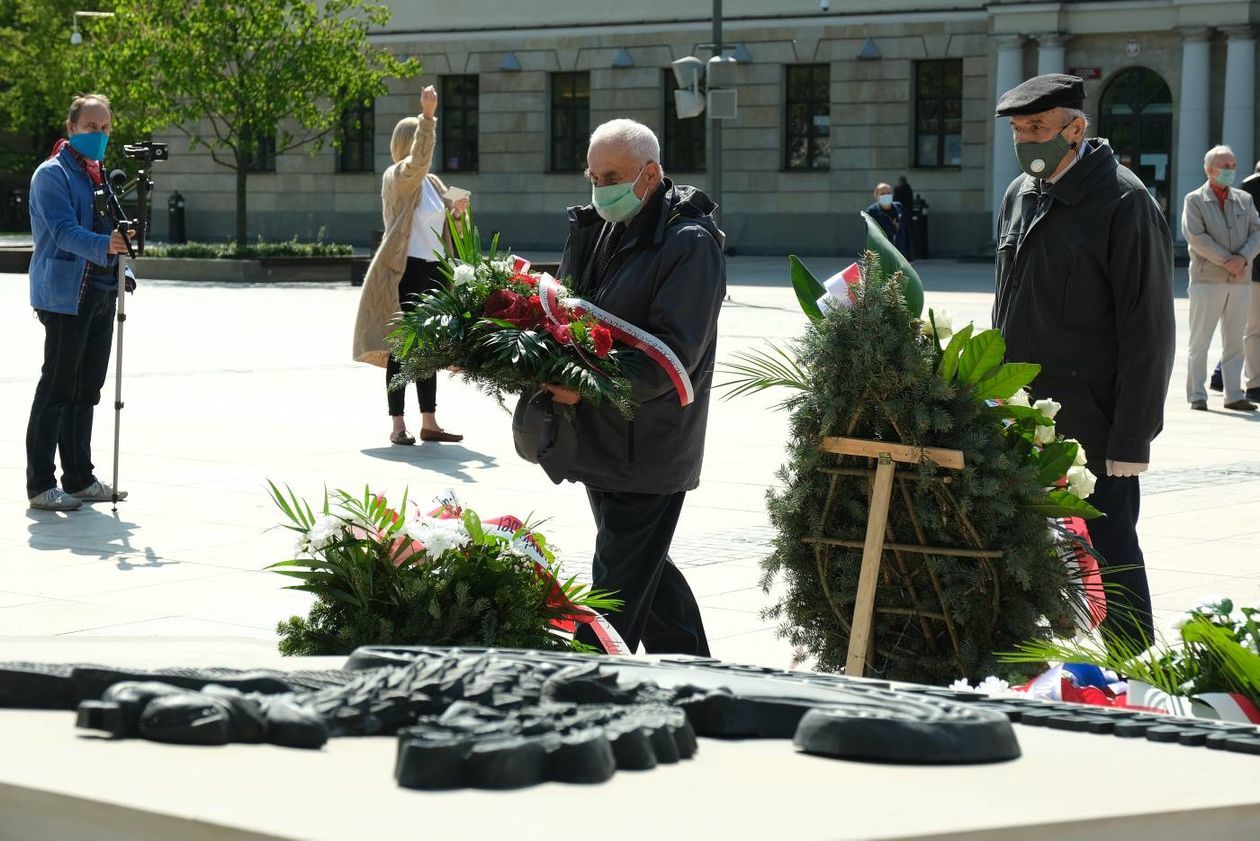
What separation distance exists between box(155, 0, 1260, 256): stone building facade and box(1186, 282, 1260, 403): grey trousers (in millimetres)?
21830

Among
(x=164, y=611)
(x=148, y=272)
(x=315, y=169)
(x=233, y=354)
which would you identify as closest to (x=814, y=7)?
(x=315, y=169)

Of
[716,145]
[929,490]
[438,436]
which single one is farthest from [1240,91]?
[929,490]

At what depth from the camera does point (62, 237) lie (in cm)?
908

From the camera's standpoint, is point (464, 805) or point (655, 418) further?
point (655, 418)

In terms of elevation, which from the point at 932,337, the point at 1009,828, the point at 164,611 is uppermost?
the point at 932,337

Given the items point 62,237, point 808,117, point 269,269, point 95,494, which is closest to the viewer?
point 62,237

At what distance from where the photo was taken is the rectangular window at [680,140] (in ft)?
138

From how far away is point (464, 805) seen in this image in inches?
96.7

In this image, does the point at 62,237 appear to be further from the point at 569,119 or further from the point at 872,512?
the point at 569,119

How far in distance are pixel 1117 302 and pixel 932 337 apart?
0.87 meters

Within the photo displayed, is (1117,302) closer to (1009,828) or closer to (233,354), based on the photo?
(1009,828)

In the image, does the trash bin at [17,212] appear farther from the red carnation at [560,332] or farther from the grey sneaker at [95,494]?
the red carnation at [560,332]

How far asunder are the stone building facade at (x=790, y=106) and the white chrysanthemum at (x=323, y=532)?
108ft

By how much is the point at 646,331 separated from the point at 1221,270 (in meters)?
10.8
